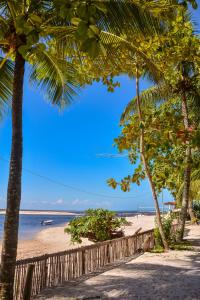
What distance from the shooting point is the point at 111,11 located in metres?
6.09

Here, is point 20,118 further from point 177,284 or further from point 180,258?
point 180,258

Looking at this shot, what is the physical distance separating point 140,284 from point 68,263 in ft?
6.56

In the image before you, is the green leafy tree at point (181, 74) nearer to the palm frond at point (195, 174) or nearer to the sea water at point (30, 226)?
the palm frond at point (195, 174)

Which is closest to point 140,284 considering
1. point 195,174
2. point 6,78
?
point 6,78

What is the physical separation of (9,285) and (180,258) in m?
6.97

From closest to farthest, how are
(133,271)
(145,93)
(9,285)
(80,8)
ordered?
(80,8)
(9,285)
(133,271)
(145,93)

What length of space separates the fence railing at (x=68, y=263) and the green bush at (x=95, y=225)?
1374 millimetres

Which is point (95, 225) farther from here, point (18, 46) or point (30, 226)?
point (30, 226)

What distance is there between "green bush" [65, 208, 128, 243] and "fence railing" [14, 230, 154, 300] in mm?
1374

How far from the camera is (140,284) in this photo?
7.62m

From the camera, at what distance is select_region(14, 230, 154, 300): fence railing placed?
699cm

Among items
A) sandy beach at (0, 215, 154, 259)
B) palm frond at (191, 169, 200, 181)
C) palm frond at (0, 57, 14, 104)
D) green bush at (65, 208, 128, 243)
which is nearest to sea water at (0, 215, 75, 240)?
sandy beach at (0, 215, 154, 259)

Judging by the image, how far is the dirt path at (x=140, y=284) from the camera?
22.3ft

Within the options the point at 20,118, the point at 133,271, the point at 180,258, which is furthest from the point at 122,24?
the point at 180,258
